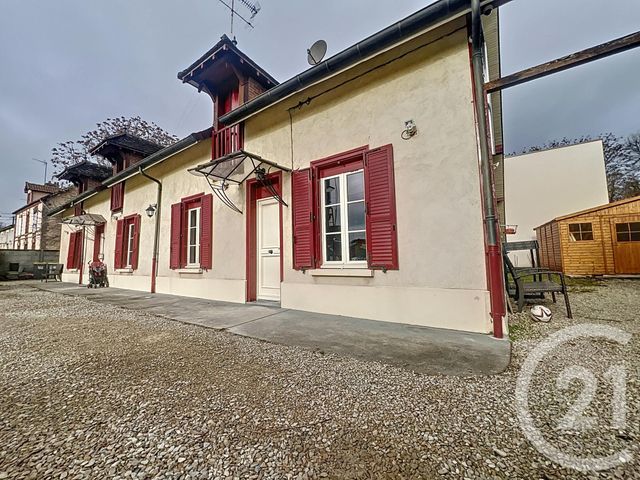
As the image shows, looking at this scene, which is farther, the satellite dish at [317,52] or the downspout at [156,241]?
the downspout at [156,241]

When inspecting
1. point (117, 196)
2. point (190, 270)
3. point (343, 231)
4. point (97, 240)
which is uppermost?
point (117, 196)

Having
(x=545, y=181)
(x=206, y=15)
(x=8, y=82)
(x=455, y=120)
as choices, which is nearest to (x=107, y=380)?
(x=455, y=120)

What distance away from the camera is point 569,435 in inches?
48.2

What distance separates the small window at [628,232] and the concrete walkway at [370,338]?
35.4ft

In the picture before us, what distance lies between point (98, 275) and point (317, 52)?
10.1 meters

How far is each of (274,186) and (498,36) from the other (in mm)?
5198

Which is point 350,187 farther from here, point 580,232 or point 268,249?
point 580,232

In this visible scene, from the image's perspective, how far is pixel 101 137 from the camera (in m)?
15.6

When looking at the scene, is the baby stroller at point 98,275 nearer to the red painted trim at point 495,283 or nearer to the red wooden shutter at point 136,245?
the red wooden shutter at point 136,245

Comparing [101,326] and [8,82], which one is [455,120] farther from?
[8,82]

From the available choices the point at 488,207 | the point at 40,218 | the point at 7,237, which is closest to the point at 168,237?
the point at 488,207

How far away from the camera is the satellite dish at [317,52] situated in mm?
4742

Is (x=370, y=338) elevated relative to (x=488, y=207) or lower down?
lower down

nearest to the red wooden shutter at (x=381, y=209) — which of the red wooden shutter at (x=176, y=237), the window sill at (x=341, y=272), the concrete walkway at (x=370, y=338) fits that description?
the window sill at (x=341, y=272)
